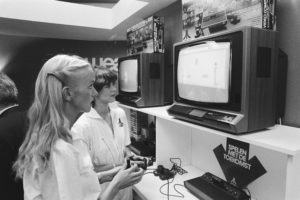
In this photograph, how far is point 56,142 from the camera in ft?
2.85

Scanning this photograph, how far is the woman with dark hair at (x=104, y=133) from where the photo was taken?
1552 millimetres

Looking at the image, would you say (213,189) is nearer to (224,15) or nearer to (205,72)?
(205,72)

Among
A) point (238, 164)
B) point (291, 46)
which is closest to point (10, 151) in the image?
point (238, 164)

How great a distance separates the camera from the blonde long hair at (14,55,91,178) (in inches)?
33.4

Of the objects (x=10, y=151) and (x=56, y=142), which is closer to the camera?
(x=56, y=142)

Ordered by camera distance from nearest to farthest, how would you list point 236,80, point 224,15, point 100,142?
point 236,80
point 224,15
point 100,142

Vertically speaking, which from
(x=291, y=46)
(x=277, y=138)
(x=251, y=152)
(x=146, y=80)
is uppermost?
(x=291, y=46)

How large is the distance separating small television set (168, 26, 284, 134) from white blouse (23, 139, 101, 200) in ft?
2.01

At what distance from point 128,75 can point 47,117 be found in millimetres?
1164

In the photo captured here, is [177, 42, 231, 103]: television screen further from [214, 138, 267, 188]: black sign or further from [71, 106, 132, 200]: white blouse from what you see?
[71, 106, 132, 200]: white blouse

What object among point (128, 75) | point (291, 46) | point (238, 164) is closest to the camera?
point (291, 46)

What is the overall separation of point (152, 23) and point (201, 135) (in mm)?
992

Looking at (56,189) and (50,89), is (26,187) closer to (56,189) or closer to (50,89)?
(56,189)

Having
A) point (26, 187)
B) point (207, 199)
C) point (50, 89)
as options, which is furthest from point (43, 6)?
point (207, 199)
